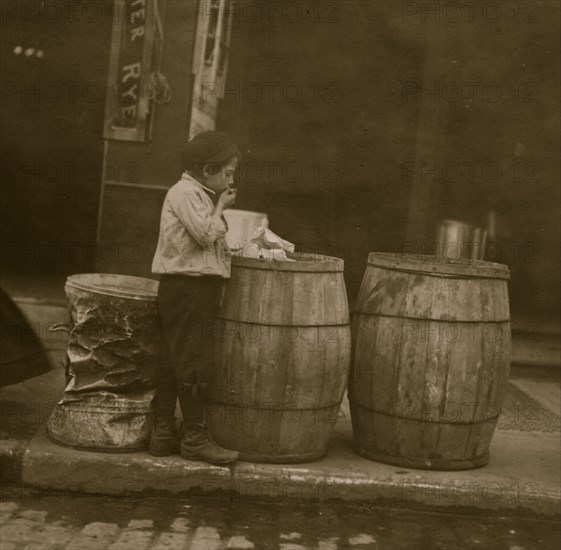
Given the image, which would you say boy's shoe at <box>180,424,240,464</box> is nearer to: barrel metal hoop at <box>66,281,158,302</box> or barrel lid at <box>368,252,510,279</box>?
barrel metal hoop at <box>66,281,158,302</box>

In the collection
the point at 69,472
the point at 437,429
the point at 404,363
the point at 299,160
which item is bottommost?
the point at 69,472

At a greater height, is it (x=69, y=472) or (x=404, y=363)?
(x=404, y=363)

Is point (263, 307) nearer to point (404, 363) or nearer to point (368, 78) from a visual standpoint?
point (404, 363)

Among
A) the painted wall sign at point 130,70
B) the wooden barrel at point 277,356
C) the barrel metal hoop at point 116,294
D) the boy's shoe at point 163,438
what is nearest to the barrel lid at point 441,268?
the wooden barrel at point 277,356

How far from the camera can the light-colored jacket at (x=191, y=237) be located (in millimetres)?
4520

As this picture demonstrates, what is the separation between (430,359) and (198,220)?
4.15ft

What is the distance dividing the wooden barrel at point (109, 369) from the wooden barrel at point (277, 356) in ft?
1.09

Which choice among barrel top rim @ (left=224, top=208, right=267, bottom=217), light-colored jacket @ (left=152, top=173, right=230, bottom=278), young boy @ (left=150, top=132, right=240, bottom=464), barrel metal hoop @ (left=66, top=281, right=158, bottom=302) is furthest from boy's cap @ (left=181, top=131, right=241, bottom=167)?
barrel top rim @ (left=224, top=208, right=267, bottom=217)

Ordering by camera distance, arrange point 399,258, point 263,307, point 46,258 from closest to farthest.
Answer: point 263,307 < point 399,258 < point 46,258

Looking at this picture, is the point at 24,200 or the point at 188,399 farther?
the point at 24,200

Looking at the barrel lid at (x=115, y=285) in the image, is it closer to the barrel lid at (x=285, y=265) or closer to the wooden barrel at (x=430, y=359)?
the barrel lid at (x=285, y=265)

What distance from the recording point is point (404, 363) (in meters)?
4.80

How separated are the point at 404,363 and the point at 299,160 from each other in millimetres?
3482

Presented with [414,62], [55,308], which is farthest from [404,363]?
[414,62]
